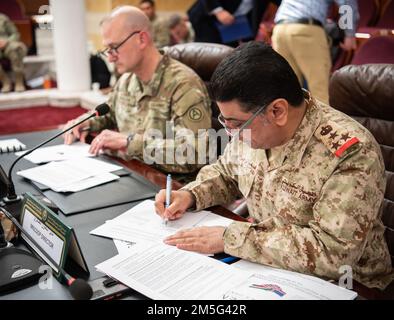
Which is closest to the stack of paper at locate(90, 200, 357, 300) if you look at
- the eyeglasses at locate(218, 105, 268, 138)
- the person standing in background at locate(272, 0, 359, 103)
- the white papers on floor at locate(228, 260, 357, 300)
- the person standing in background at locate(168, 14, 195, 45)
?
the white papers on floor at locate(228, 260, 357, 300)

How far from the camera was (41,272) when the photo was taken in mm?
958

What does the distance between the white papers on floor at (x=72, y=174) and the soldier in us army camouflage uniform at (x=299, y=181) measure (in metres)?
0.52

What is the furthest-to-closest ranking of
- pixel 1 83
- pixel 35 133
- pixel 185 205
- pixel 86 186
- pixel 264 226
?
pixel 1 83 < pixel 35 133 < pixel 86 186 < pixel 185 205 < pixel 264 226

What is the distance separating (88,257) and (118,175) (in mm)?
549

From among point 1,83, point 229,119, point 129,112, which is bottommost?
point 1,83

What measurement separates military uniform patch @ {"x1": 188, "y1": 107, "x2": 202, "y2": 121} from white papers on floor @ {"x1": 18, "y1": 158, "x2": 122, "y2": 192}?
1.31ft

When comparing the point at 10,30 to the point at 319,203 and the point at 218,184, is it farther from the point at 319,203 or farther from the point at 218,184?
the point at 319,203

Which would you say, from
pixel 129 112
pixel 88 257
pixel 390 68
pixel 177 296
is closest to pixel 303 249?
pixel 177 296

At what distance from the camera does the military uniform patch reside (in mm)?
1877

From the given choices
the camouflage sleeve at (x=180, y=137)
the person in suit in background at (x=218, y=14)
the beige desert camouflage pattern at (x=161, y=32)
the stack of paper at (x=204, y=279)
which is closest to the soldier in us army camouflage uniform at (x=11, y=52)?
the beige desert camouflage pattern at (x=161, y=32)

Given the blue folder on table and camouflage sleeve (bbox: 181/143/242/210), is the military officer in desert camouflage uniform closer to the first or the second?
camouflage sleeve (bbox: 181/143/242/210)

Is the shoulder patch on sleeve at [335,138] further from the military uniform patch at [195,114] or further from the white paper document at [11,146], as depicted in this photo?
the white paper document at [11,146]

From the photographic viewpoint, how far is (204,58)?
2.13 metres

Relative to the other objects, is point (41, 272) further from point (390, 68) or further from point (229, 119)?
point (390, 68)
